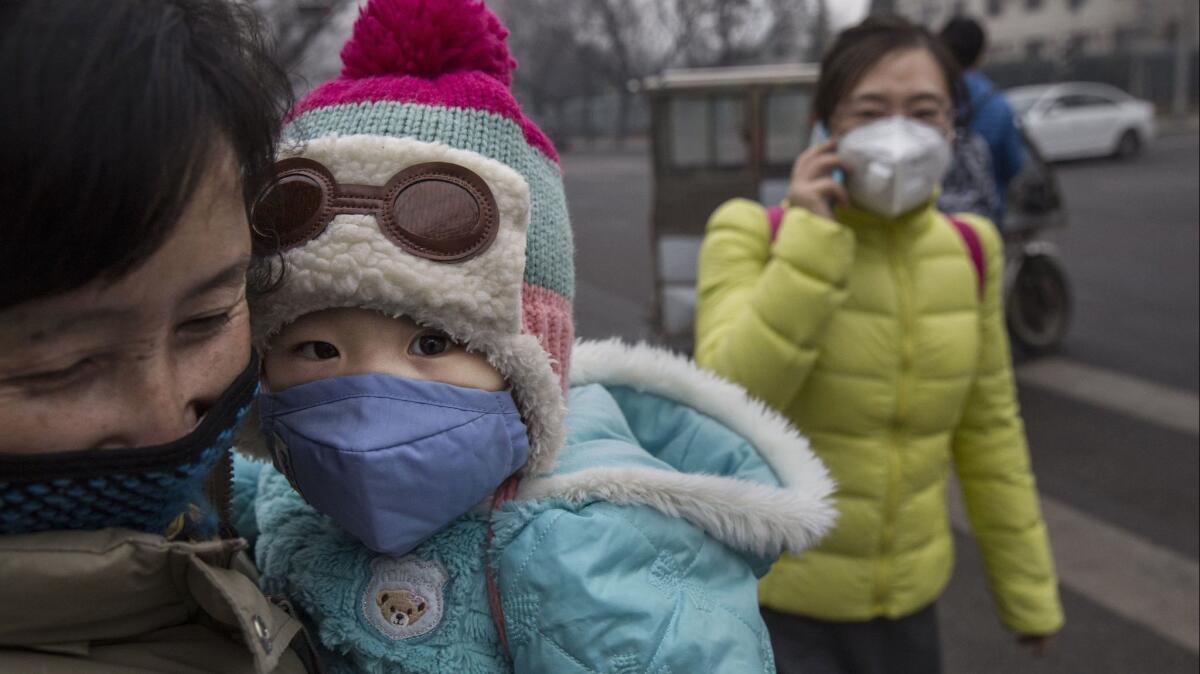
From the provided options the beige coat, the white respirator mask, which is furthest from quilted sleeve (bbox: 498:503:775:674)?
the white respirator mask

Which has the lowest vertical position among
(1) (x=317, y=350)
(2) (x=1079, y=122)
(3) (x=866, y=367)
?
(2) (x=1079, y=122)

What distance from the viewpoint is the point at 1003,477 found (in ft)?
7.73

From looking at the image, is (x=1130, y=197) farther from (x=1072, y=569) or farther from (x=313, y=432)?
(x=313, y=432)

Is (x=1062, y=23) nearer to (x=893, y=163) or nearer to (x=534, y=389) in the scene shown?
(x=893, y=163)

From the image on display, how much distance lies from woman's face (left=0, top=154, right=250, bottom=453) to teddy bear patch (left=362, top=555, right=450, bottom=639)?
→ 29 centimetres

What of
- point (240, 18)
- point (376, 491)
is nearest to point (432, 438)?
point (376, 491)

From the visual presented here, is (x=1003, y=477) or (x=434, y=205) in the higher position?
(x=434, y=205)

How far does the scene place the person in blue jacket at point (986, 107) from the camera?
5.24 metres

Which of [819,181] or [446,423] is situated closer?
[446,423]

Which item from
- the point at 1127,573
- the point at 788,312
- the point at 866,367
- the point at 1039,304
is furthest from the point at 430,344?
the point at 1039,304

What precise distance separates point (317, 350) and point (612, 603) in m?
0.39

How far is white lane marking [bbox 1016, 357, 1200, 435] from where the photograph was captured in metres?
5.78

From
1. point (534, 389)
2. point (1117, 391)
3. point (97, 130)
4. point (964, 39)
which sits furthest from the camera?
point (1117, 391)

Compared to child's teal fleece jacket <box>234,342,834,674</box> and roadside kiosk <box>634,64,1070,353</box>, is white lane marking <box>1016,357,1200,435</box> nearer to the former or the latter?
roadside kiosk <box>634,64,1070,353</box>
